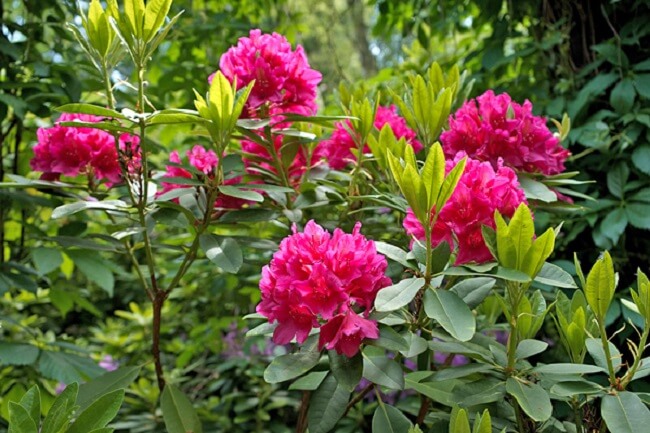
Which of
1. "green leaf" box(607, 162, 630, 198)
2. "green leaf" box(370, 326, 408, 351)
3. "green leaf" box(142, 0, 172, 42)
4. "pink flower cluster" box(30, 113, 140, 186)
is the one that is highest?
"green leaf" box(142, 0, 172, 42)

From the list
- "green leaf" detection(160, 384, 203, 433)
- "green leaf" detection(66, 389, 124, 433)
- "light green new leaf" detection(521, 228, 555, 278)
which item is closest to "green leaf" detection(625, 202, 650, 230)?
"light green new leaf" detection(521, 228, 555, 278)

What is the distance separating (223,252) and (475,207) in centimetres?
46

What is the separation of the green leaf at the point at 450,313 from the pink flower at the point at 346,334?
0.08 metres

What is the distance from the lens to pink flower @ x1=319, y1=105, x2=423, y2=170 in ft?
4.70

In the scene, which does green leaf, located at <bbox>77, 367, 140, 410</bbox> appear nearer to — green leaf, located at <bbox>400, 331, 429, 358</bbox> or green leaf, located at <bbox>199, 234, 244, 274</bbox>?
green leaf, located at <bbox>199, 234, 244, 274</bbox>

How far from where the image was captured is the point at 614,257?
163 centimetres

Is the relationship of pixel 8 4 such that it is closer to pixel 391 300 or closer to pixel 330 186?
pixel 330 186

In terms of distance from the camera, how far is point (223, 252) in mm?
1161

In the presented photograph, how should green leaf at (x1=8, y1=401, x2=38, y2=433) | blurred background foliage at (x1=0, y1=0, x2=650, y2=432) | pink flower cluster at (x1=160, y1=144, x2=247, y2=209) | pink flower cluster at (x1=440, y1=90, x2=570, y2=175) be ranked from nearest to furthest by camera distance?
green leaf at (x1=8, y1=401, x2=38, y2=433), pink flower cluster at (x1=440, y1=90, x2=570, y2=175), pink flower cluster at (x1=160, y1=144, x2=247, y2=209), blurred background foliage at (x1=0, y1=0, x2=650, y2=432)

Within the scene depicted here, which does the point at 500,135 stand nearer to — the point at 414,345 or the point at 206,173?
the point at 414,345

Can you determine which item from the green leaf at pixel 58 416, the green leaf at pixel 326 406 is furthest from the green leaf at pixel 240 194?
the green leaf at pixel 58 416

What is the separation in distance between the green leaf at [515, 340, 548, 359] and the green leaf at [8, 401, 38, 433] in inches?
26.2

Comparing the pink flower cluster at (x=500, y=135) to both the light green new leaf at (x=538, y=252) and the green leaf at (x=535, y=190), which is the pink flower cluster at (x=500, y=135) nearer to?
the green leaf at (x=535, y=190)

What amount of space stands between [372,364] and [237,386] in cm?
146
